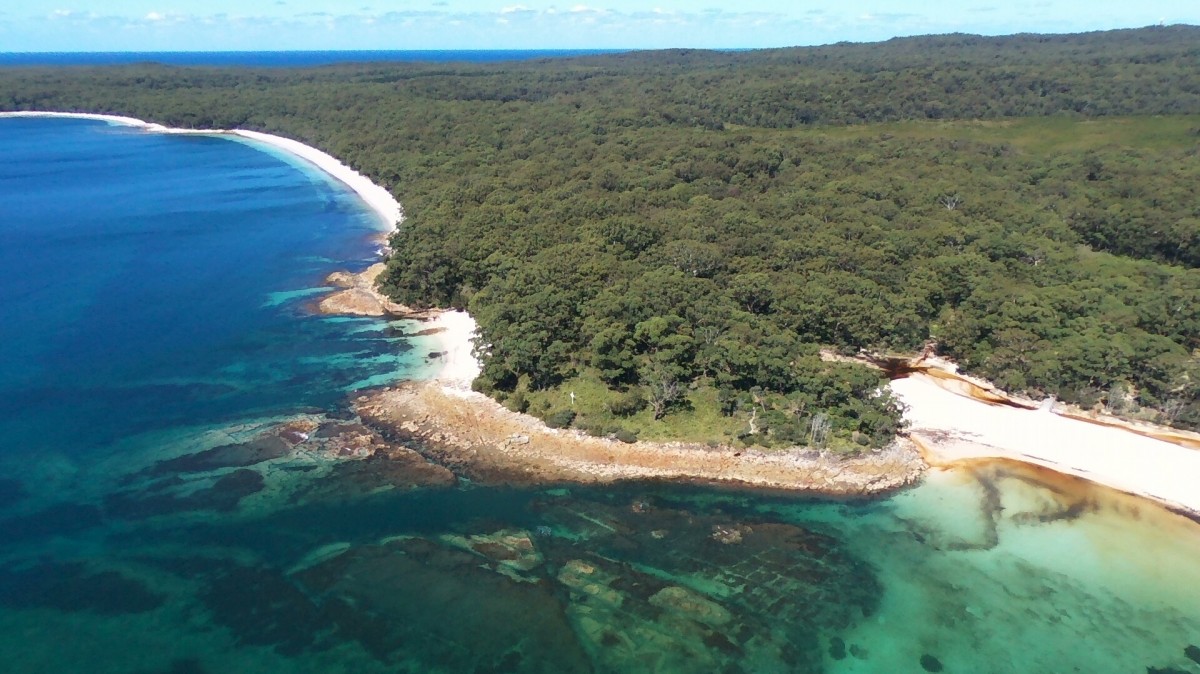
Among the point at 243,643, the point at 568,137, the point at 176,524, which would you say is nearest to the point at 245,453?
the point at 176,524

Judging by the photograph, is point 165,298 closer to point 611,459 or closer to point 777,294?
point 611,459

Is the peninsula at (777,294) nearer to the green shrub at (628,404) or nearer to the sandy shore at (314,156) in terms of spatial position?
the green shrub at (628,404)

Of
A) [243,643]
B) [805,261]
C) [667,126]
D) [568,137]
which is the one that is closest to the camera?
[243,643]

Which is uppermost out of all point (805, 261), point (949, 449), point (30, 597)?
point (805, 261)

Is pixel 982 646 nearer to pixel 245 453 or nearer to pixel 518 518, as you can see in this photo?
pixel 518 518

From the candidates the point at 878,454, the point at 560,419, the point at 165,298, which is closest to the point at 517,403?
the point at 560,419

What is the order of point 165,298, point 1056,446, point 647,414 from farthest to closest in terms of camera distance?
point 165,298, point 647,414, point 1056,446

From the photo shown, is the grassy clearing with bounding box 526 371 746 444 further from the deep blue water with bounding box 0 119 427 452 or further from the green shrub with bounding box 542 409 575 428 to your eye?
the deep blue water with bounding box 0 119 427 452
